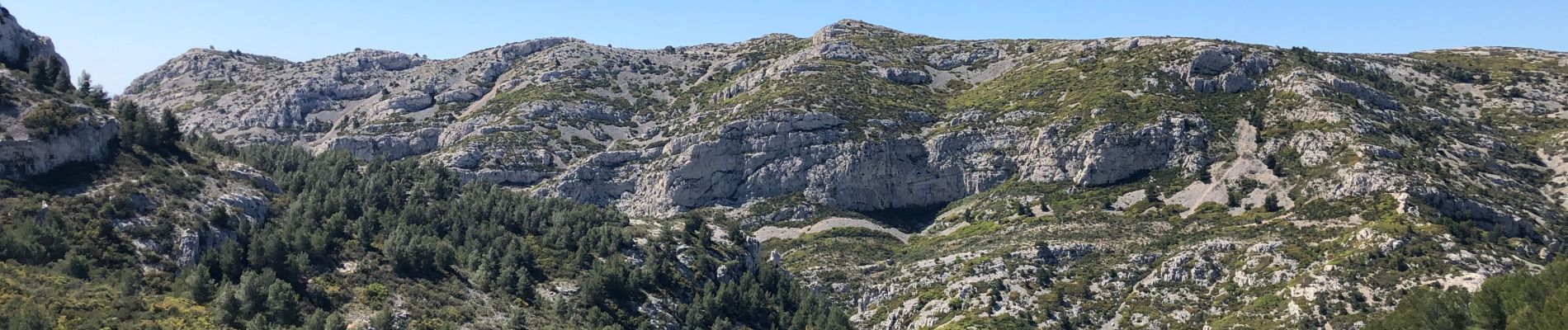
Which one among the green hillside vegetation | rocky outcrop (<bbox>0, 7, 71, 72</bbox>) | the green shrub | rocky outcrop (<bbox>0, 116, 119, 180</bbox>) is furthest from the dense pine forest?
the green hillside vegetation

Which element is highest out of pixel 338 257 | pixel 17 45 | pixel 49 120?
pixel 17 45

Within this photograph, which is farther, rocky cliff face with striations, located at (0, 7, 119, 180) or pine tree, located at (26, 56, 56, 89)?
pine tree, located at (26, 56, 56, 89)

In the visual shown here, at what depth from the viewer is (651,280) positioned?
123438 millimetres

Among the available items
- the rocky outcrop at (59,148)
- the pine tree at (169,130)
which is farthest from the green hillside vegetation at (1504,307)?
the pine tree at (169,130)

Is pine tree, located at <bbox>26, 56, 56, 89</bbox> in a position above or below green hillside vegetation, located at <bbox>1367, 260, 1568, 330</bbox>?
above

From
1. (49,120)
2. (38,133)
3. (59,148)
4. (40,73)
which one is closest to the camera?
(38,133)

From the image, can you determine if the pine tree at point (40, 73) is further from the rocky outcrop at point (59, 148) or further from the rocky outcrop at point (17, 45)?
the rocky outcrop at point (59, 148)

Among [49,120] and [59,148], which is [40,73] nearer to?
[49,120]

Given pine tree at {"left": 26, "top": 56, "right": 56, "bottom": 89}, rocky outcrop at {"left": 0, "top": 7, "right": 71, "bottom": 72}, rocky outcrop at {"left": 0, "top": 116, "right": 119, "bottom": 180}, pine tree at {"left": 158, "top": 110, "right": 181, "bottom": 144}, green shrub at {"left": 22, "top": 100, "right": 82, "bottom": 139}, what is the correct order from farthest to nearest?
rocky outcrop at {"left": 0, "top": 7, "right": 71, "bottom": 72} < pine tree at {"left": 158, "top": 110, "right": 181, "bottom": 144} < pine tree at {"left": 26, "top": 56, "right": 56, "bottom": 89} < green shrub at {"left": 22, "top": 100, "right": 82, "bottom": 139} < rocky outcrop at {"left": 0, "top": 116, "right": 119, "bottom": 180}

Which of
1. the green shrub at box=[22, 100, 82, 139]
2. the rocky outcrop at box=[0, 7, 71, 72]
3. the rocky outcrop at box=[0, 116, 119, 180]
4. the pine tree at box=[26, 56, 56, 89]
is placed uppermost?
the rocky outcrop at box=[0, 7, 71, 72]

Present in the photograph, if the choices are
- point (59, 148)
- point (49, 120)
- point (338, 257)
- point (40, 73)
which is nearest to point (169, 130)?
point (40, 73)

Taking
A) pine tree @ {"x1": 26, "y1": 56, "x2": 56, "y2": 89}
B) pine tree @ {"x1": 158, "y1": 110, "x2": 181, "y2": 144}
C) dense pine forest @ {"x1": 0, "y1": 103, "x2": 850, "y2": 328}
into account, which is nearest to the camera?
dense pine forest @ {"x1": 0, "y1": 103, "x2": 850, "y2": 328}

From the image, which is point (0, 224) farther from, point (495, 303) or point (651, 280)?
point (651, 280)

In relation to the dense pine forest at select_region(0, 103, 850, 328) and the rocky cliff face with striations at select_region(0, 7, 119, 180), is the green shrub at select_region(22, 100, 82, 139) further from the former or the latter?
the dense pine forest at select_region(0, 103, 850, 328)
